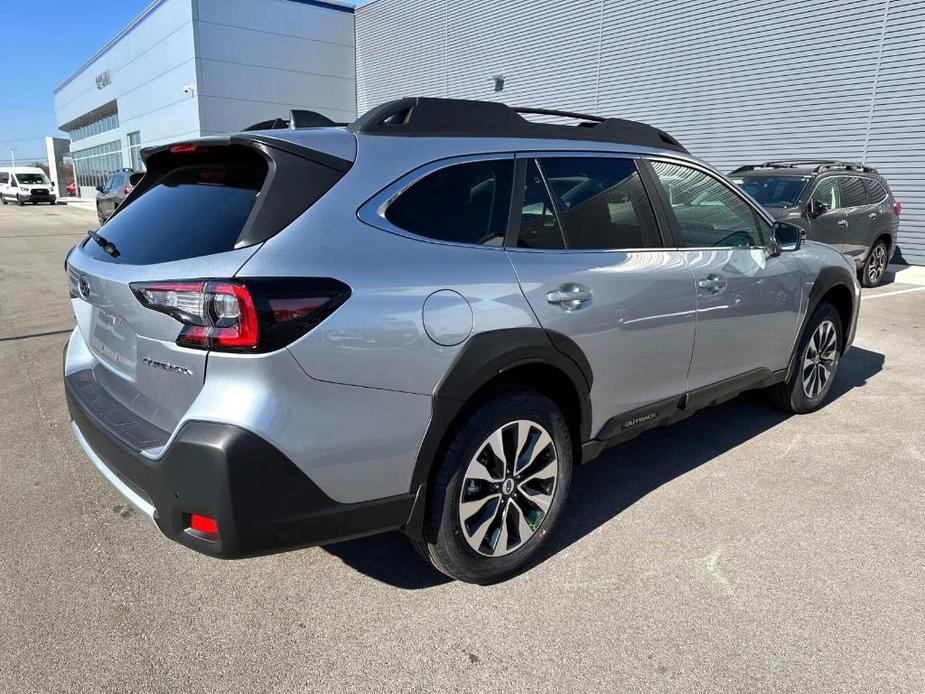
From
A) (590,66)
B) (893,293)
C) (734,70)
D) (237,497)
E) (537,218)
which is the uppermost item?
(590,66)

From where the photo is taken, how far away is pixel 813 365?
458 cm

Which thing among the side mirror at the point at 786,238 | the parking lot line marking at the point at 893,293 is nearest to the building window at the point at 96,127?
the parking lot line marking at the point at 893,293

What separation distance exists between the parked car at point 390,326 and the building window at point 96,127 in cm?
4795

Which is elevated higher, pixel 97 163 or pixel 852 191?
pixel 97 163

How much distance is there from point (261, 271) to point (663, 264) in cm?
197

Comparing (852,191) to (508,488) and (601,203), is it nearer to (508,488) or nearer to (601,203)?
(601,203)

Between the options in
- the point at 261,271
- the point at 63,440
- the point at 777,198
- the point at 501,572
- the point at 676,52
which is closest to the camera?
the point at 261,271

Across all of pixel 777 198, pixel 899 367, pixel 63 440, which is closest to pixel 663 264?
pixel 63 440

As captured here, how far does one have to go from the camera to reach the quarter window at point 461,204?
237 cm

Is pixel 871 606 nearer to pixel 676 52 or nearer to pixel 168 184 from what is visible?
pixel 168 184

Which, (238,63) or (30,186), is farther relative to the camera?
(30,186)

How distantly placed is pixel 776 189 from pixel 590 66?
36.0ft

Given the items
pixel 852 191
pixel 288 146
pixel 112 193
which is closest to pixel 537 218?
pixel 288 146

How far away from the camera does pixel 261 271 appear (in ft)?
6.49
